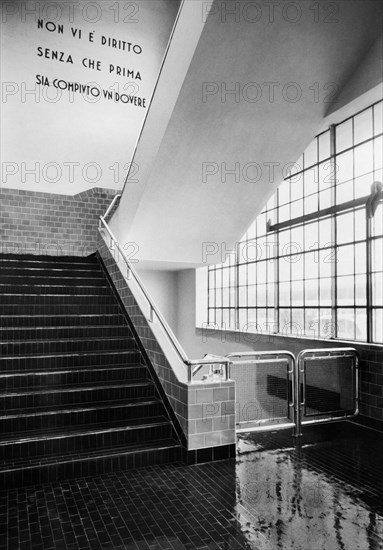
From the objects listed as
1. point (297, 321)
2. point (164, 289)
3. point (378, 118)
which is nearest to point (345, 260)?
point (297, 321)

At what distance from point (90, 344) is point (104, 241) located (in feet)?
10.1

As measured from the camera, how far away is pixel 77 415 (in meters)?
4.86

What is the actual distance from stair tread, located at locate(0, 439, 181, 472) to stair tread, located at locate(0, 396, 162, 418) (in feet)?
1.75

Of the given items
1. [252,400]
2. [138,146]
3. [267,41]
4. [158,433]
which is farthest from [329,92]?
[158,433]

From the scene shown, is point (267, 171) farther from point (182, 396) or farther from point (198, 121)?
point (182, 396)

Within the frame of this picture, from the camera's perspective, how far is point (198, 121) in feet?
21.9

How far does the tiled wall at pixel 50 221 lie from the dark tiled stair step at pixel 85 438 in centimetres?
605

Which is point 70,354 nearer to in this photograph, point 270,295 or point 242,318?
point 270,295

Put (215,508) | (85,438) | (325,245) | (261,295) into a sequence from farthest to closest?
(261,295) → (325,245) → (85,438) → (215,508)

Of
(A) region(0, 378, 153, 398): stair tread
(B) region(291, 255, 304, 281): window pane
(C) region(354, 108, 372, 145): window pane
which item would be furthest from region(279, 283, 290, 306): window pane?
(A) region(0, 378, 153, 398): stair tread

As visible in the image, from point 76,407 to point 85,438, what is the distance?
1.80ft

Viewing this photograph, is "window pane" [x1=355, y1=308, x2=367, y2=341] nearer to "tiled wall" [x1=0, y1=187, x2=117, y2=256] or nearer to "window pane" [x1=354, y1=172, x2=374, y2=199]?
"window pane" [x1=354, y1=172, x2=374, y2=199]

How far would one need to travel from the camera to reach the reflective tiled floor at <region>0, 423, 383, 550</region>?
10.3ft

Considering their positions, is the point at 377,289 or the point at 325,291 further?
the point at 325,291
